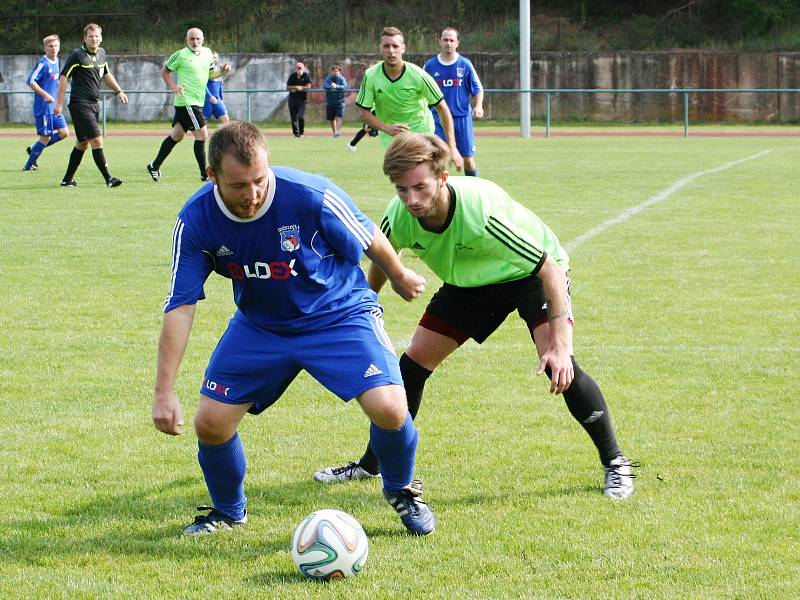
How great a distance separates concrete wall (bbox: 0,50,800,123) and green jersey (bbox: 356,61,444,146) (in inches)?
931

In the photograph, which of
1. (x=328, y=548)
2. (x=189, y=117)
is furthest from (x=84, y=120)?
(x=328, y=548)

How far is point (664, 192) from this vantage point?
14.5 m

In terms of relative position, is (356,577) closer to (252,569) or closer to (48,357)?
(252,569)

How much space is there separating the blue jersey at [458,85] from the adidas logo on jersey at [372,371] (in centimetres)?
1155

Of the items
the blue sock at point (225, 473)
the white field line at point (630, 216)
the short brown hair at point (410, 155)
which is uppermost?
the short brown hair at point (410, 155)

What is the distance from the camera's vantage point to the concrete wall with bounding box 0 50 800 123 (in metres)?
35.2

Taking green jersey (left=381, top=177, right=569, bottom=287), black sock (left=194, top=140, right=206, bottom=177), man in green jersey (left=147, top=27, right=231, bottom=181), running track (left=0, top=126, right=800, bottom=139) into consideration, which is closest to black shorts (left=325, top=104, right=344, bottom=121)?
running track (left=0, top=126, right=800, bottom=139)

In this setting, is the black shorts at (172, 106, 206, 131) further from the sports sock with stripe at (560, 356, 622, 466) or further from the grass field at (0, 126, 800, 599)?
the sports sock with stripe at (560, 356, 622, 466)

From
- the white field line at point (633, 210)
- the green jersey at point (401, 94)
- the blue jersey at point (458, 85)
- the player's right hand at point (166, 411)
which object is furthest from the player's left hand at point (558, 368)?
the blue jersey at point (458, 85)

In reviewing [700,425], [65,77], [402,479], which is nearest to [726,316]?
[700,425]

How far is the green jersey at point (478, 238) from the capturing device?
4.11 meters

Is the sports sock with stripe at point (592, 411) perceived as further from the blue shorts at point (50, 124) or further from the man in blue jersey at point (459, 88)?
the blue shorts at point (50, 124)

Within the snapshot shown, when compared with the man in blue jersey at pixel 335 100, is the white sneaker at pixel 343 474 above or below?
below

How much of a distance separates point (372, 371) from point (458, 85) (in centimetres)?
1192
